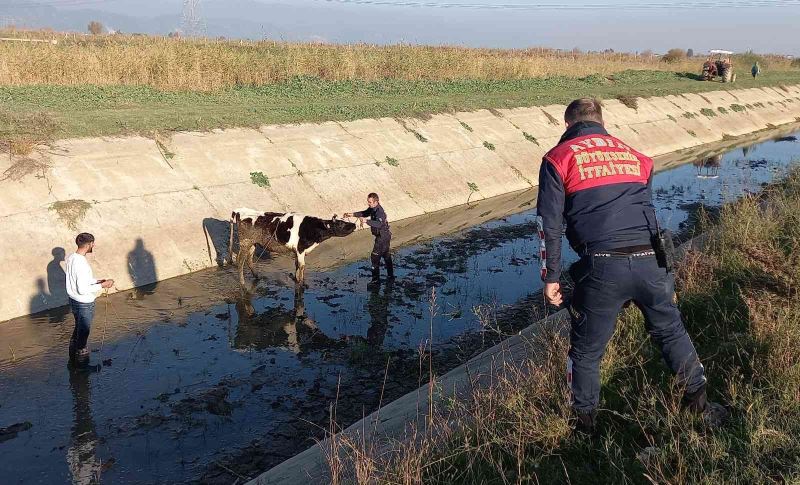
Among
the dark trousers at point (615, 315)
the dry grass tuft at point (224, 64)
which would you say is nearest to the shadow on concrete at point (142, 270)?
the dark trousers at point (615, 315)

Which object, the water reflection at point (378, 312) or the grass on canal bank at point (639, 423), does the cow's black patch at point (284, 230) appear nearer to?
the water reflection at point (378, 312)

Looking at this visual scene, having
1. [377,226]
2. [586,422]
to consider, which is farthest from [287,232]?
[586,422]

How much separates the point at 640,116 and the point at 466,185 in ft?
→ 57.4

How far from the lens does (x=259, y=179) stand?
16.7 meters

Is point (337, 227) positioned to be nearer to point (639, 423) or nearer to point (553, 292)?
point (553, 292)

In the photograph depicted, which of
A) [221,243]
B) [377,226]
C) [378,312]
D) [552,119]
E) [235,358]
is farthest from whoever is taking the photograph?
[552,119]

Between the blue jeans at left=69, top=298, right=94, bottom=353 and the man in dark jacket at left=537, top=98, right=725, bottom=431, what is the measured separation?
254 inches

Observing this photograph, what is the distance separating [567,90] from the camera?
3788cm

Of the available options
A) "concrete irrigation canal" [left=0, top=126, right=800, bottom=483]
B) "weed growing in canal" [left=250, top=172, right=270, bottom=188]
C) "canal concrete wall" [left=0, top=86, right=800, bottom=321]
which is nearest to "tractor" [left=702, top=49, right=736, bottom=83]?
"canal concrete wall" [left=0, top=86, right=800, bottom=321]

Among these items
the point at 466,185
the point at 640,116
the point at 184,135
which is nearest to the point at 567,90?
the point at 640,116

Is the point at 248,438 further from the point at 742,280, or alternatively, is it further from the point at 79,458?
the point at 742,280

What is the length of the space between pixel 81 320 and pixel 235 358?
2147mm

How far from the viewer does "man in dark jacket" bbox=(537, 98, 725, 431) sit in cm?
535

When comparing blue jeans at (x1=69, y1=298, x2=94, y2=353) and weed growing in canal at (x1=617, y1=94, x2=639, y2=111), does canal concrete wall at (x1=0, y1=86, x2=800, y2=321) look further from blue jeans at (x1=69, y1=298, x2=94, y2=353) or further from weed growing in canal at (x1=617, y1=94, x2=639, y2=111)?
weed growing in canal at (x1=617, y1=94, x2=639, y2=111)
